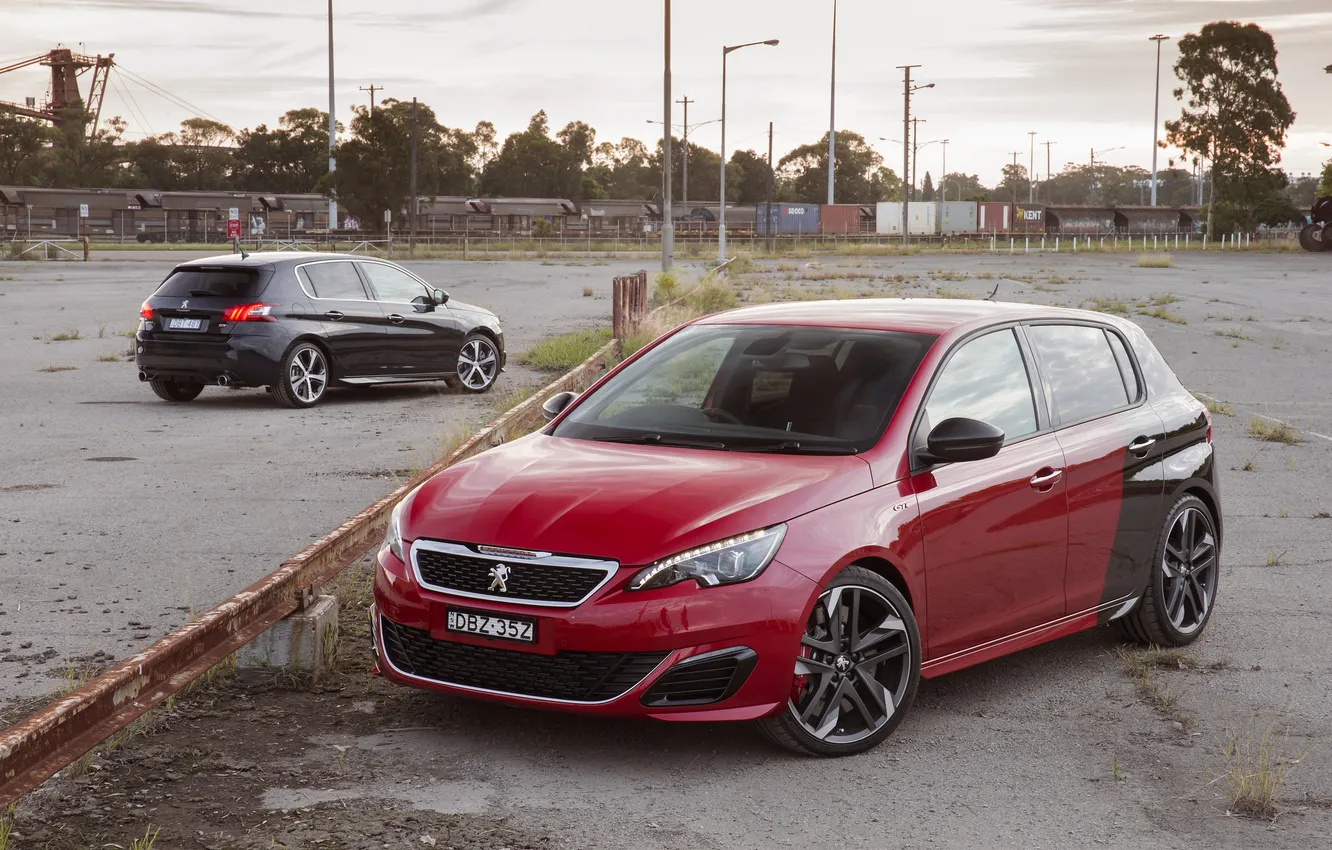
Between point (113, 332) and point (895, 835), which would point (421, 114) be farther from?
point (895, 835)

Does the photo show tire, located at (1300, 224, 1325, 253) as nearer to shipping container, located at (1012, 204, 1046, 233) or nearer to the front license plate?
shipping container, located at (1012, 204, 1046, 233)

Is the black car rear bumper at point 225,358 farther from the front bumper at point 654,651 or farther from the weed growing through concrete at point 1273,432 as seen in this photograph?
the front bumper at point 654,651

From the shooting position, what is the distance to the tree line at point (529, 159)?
8925 centimetres

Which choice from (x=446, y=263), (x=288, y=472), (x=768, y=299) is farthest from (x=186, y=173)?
(x=288, y=472)

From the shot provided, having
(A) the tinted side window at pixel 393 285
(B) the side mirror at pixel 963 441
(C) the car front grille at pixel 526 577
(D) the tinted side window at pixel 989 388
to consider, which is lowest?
(C) the car front grille at pixel 526 577

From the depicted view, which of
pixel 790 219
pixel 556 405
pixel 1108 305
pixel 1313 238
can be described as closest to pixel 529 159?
pixel 790 219

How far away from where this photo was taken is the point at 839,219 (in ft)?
390

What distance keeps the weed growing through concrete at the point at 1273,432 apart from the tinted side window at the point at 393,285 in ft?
27.5

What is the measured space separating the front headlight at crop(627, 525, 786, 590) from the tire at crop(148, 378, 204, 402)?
12.0 m

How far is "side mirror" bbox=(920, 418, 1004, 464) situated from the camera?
5.36m

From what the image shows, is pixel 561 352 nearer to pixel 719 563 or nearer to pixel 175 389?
pixel 175 389

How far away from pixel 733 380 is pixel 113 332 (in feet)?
70.6

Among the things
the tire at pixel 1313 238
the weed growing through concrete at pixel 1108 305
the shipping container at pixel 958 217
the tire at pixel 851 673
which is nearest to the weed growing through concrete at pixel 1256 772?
the tire at pixel 851 673

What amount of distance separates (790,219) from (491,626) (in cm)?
11556
